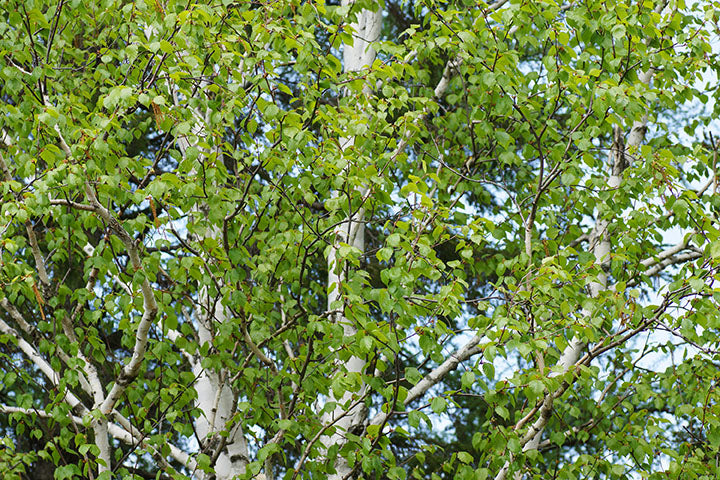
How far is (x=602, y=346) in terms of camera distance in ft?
17.9

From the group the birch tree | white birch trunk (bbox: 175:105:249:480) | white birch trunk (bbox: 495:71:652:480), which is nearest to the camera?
the birch tree

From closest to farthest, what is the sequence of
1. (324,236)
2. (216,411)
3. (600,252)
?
1. (324,236)
2. (216,411)
3. (600,252)

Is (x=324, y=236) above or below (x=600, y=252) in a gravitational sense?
below

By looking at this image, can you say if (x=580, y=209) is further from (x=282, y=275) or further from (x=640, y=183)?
(x=282, y=275)

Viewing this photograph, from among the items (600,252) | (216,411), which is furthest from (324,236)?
(600,252)

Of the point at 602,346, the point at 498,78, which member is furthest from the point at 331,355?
the point at 498,78

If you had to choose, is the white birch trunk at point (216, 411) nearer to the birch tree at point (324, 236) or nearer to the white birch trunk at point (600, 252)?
the birch tree at point (324, 236)

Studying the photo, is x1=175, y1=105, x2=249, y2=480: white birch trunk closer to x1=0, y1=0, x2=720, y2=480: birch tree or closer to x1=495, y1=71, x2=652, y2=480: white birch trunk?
x1=0, y1=0, x2=720, y2=480: birch tree

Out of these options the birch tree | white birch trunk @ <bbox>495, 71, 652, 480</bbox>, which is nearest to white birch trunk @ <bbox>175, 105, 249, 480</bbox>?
the birch tree

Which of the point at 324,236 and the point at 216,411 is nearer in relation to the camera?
the point at 324,236

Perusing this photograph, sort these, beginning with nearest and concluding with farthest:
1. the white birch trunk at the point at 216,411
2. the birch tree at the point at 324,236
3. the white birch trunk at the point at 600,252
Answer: the birch tree at the point at 324,236, the white birch trunk at the point at 600,252, the white birch trunk at the point at 216,411

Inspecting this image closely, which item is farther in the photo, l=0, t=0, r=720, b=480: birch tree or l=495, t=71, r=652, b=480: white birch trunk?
l=495, t=71, r=652, b=480: white birch trunk

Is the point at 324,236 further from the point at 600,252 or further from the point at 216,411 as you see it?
the point at 600,252

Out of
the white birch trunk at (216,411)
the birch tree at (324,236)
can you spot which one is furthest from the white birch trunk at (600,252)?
the white birch trunk at (216,411)
